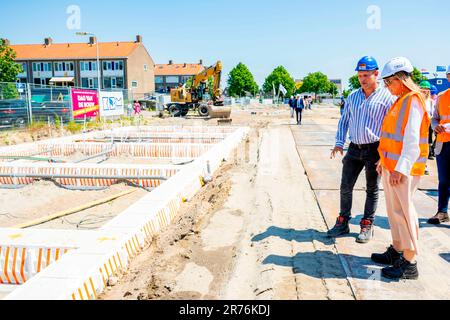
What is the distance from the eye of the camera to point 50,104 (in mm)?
19734

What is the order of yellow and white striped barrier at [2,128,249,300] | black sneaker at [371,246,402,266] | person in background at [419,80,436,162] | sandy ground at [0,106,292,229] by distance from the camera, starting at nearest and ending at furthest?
1. yellow and white striped barrier at [2,128,249,300]
2. person in background at [419,80,436,162]
3. black sneaker at [371,246,402,266]
4. sandy ground at [0,106,292,229]

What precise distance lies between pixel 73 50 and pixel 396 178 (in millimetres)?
71415

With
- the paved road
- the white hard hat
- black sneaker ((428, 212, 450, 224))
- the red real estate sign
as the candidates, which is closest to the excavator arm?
the red real estate sign

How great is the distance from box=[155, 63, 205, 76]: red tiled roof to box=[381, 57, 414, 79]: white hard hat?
96.1 metres

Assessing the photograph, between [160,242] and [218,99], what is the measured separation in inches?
1078

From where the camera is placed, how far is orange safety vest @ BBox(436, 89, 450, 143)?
5043 mm

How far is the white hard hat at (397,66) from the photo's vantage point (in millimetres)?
3359

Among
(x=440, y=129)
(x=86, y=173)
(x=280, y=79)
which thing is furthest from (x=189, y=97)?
(x=280, y=79)

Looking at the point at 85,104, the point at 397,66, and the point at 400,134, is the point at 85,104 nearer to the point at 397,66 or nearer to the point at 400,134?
the point at 397,66

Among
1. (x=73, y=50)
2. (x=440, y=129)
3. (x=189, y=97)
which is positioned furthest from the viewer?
(x=73, y=50)

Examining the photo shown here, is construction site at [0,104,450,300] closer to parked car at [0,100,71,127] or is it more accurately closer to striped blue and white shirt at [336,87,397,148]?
striped blue and white shirt at [336,87,397,148]
